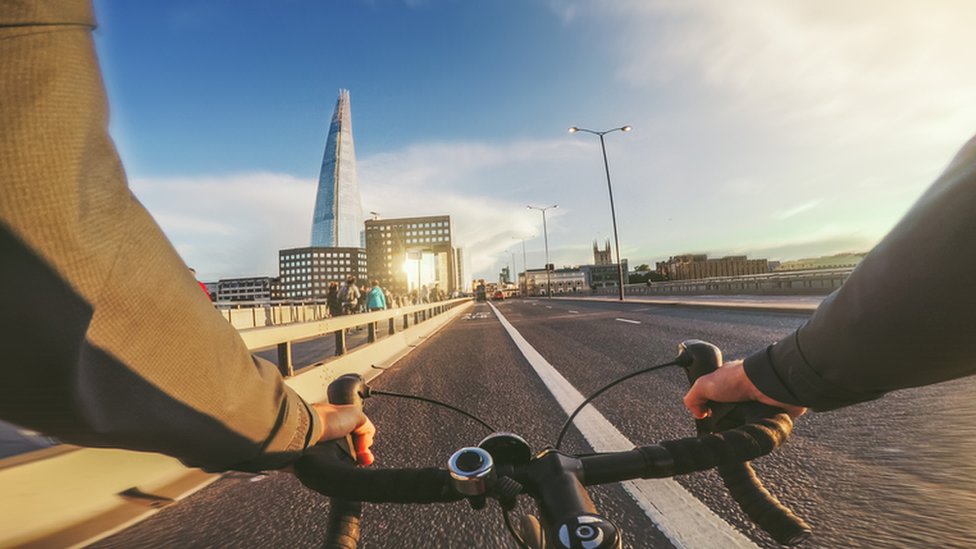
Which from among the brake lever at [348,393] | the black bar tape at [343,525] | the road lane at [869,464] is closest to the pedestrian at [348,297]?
the road lane at [869,464]

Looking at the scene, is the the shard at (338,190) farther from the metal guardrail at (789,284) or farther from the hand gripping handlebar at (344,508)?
the hand gripping handlebar at (344,508)

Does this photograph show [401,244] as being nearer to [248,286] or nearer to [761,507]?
[248,286]

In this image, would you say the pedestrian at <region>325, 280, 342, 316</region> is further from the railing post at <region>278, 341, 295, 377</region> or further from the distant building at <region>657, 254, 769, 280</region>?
the distant building at <region>657, 254, 769, 280</region>

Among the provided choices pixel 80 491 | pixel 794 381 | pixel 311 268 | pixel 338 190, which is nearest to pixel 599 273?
pixel 338 190

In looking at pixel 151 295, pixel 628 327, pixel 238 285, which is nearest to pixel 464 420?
pixel 151 295

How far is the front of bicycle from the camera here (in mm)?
802

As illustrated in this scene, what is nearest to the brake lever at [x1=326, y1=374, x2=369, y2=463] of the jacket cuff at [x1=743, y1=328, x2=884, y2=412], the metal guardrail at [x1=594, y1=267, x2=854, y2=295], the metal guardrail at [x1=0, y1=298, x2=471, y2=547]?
the jacket cuff at [x1=743, y1=328, x2=884, y2=412]

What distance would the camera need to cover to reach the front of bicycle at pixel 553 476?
802 mm

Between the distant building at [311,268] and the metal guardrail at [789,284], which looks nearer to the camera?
the metal guardrail at [789,284]

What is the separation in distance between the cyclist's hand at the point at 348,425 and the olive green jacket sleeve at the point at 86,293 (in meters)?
0.22

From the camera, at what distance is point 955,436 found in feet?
8.68

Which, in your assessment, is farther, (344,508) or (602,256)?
(602,256)

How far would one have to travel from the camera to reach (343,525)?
107 cm

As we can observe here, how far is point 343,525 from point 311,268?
154001 mm
